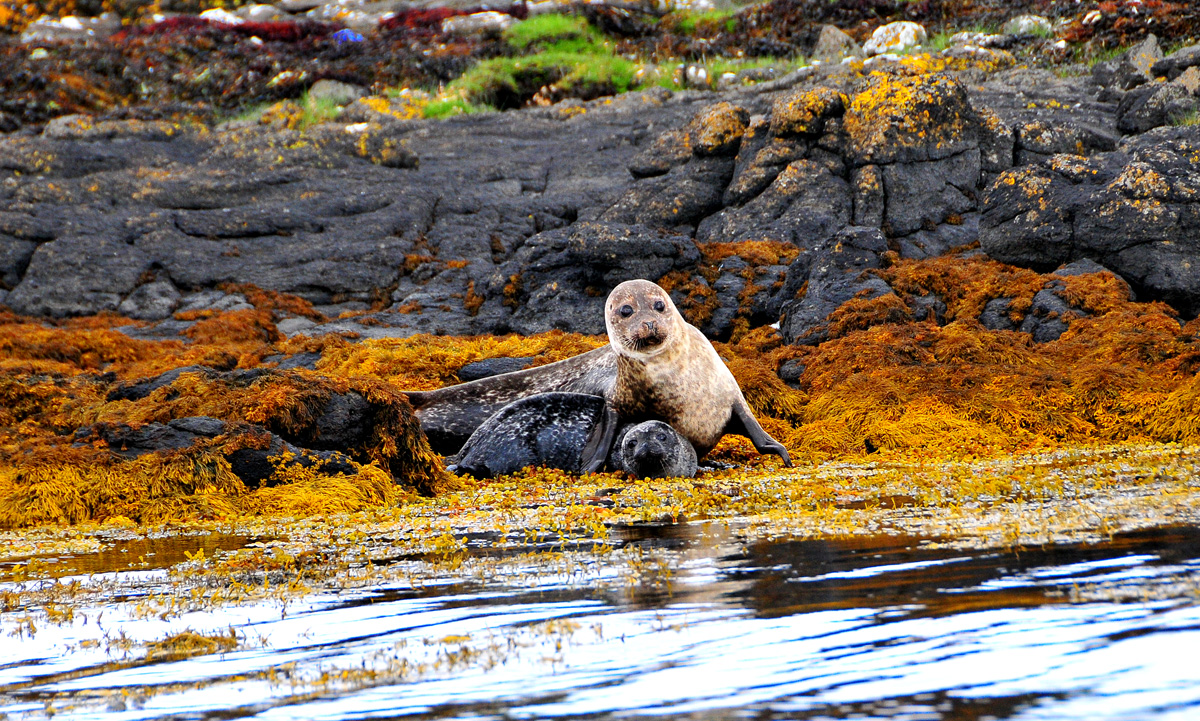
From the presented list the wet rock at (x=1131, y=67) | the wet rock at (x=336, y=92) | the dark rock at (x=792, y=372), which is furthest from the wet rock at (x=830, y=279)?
the wet rock at (x=336, y=92)

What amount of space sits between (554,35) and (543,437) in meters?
24.6

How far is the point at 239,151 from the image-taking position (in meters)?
21.8

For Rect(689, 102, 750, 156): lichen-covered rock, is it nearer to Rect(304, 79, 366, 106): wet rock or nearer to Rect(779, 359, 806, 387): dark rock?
Rect(779, 359, 806, 387): dark rock

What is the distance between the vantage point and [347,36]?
33.0 metres

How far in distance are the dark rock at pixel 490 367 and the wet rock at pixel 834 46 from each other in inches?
675

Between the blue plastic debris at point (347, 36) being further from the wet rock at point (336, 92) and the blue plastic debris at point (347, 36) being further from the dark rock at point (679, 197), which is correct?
the dark rock at point (679, 197)

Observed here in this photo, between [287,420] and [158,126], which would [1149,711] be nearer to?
[287,420]

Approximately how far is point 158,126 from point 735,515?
2199cm

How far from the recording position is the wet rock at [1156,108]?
1717cm

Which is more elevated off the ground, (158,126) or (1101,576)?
(158,126)

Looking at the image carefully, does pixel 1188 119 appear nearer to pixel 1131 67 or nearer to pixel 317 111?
pixel 1131 67

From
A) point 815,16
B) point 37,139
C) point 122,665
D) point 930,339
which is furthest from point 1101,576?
point 815,16

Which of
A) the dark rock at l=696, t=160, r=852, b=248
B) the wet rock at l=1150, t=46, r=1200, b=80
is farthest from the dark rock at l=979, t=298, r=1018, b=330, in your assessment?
the wet rock at l=1150, t=46, r=1200, b=80

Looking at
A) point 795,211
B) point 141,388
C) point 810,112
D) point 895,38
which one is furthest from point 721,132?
point 141,388
